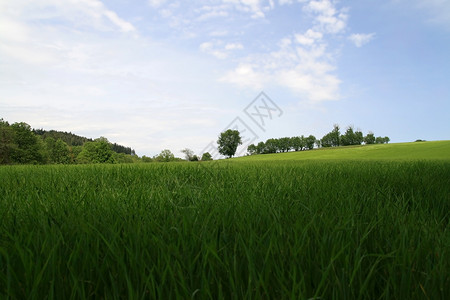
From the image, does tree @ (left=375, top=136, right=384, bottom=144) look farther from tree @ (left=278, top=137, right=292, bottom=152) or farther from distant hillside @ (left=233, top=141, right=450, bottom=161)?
distant hillside @ (left=233, top=141, right=450, bottom=161)

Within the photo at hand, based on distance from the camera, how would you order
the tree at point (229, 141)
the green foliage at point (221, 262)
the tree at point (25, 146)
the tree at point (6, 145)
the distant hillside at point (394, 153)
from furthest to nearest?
1. the tree at point (229, 141)
2. the tree at point (25, 146)
3. the tree at point (6, 145)
4. the distant hillside at point (394, 153)
5. the green foliage at point (221, 262)

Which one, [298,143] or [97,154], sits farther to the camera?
[298,143]

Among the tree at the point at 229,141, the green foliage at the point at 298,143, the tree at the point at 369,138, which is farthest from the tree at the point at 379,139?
the tree at the point at 229,141

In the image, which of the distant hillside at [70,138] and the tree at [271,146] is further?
the distant hillside at [70,138]

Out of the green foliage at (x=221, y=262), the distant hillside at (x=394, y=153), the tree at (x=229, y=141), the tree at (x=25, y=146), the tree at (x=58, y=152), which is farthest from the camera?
the tree at (x=58, y=152)

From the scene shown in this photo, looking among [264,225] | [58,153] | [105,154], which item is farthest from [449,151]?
[58,153]

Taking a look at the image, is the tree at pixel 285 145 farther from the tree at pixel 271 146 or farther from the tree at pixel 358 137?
the tree at pixel 358 137

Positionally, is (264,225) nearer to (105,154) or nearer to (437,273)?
(437,273)

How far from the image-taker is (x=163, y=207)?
69.3 inches

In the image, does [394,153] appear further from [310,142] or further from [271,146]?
[310,142]

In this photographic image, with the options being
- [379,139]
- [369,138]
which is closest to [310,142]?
[369,138]

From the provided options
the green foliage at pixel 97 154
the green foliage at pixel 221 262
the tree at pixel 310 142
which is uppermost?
the tree at pixel 310 142

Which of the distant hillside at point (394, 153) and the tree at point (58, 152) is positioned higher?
the tree at point (58, 152)

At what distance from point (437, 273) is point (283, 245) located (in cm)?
54
